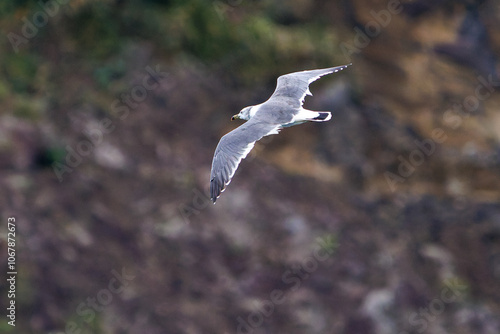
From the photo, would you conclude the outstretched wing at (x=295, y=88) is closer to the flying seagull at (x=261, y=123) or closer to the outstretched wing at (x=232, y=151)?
the flying seagull at (x=261, y=123)

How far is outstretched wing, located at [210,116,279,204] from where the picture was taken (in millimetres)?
11602

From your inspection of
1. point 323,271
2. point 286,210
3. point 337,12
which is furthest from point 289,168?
point 337,12

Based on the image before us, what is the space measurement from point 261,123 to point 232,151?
2.10ft

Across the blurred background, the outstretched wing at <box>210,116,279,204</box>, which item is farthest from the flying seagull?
the blurred background

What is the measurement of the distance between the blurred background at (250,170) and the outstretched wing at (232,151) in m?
5.11

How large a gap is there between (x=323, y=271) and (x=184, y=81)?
4.58 m

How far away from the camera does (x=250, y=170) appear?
17891mm

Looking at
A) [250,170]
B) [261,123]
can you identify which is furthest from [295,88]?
[250,170]

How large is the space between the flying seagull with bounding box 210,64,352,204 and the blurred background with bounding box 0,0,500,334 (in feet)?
14.6

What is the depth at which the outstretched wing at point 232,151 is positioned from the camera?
11602mm

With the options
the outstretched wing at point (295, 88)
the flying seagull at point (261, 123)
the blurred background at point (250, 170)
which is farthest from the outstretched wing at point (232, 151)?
the blurred background at point (250, 170)

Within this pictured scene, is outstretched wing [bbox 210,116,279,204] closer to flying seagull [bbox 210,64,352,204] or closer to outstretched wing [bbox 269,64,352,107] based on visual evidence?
flying seagull [bbox 210,64,352,204]

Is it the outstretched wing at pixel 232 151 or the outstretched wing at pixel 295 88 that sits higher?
the outstretched wing at pixel 232 151

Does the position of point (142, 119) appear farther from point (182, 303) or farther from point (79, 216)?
point (182, 303)
